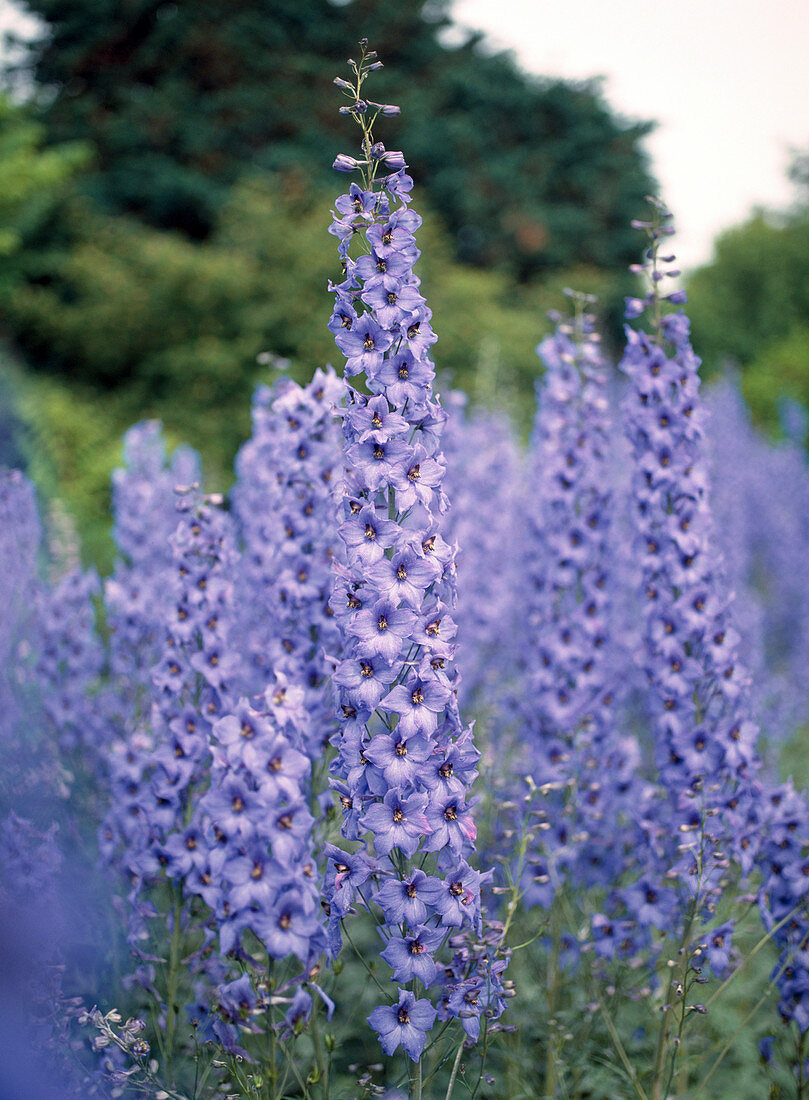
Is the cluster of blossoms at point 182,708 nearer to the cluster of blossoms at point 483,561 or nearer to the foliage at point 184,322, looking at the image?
the cluster of blossoms at point 483,561

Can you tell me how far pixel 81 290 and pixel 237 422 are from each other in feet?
13.5

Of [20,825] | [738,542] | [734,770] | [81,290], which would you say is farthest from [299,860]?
[81,290]

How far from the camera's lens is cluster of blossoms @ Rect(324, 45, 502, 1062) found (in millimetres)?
2018

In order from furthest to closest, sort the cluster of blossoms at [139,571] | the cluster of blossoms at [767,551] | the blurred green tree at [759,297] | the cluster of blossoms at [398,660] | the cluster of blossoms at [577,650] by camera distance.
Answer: the blurred green tree at [759,297] → the cluster of blossoms at [767,551] → the cluster of blossoms at [139,571] → the cluster of blossoms at [577,650] → the cluster of blossoms at [398,660]

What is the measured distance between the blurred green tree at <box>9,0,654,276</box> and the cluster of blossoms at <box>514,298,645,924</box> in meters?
14.6

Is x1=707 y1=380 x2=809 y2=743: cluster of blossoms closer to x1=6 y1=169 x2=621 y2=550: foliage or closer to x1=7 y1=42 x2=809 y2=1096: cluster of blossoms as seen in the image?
x1=7 y1=42 x2=809 y2=1096: cluster of blossoms

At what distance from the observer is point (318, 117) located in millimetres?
19344

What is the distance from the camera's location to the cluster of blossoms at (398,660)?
6.62 ft

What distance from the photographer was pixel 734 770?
116 inches

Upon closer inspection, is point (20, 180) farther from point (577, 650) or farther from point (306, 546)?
point (577, 650)

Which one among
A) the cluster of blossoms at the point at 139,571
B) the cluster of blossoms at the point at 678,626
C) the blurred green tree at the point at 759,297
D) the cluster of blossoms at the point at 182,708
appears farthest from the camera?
the blurred green tree at the point at 759,297

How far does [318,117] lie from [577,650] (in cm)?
1927

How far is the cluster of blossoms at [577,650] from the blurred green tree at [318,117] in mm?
14551

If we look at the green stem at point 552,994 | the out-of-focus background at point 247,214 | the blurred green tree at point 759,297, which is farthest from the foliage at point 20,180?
the blurred green tree at point 759,297
